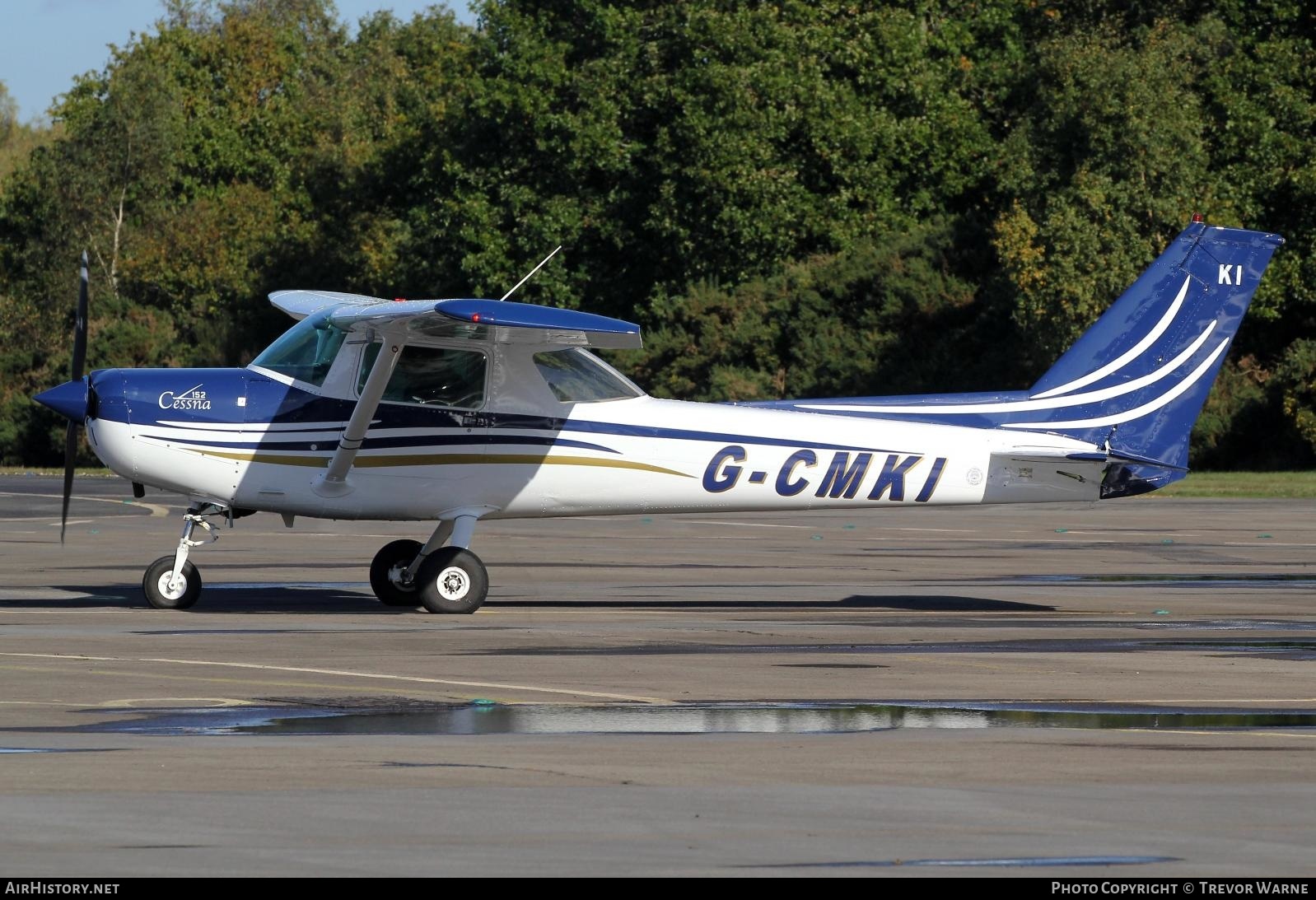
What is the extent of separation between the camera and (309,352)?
1462 centimetres

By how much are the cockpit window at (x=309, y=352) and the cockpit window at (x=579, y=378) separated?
5.49 ft

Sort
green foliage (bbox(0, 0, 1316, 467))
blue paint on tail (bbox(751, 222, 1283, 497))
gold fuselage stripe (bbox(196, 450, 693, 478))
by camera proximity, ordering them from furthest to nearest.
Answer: green foliage (bbox(0, 0, 1316, 467)) → blue paint on tail (bbox(751, 222, 1283, 497)) → gold fuselage stripe (bbox(196, 450, 693, 478))

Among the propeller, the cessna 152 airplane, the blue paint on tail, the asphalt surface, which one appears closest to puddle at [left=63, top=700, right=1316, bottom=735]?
the asphalt surface

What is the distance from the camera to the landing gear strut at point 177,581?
14.4 meters

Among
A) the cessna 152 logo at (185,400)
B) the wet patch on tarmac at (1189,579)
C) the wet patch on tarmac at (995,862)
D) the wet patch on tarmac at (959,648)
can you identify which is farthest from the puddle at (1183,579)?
the wet patch on tarmac at (995,862)

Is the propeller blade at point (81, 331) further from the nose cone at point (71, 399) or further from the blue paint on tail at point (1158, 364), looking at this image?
the blue paint on tail at point (1158, 364)

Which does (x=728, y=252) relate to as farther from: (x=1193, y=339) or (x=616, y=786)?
(x=616, y=786)

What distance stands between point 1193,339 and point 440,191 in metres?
39.2

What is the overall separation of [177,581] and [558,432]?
330cm

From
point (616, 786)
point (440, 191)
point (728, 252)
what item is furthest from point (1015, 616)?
point (440, 191)

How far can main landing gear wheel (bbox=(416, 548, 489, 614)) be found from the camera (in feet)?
46.6

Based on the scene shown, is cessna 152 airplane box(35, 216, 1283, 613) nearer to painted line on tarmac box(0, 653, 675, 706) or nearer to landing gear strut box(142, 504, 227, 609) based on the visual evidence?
landing gear strut box(142, 504, 227, 609)

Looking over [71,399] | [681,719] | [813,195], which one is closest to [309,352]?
[71,399]

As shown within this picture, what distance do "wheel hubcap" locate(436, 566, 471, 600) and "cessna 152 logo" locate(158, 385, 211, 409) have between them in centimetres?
233
